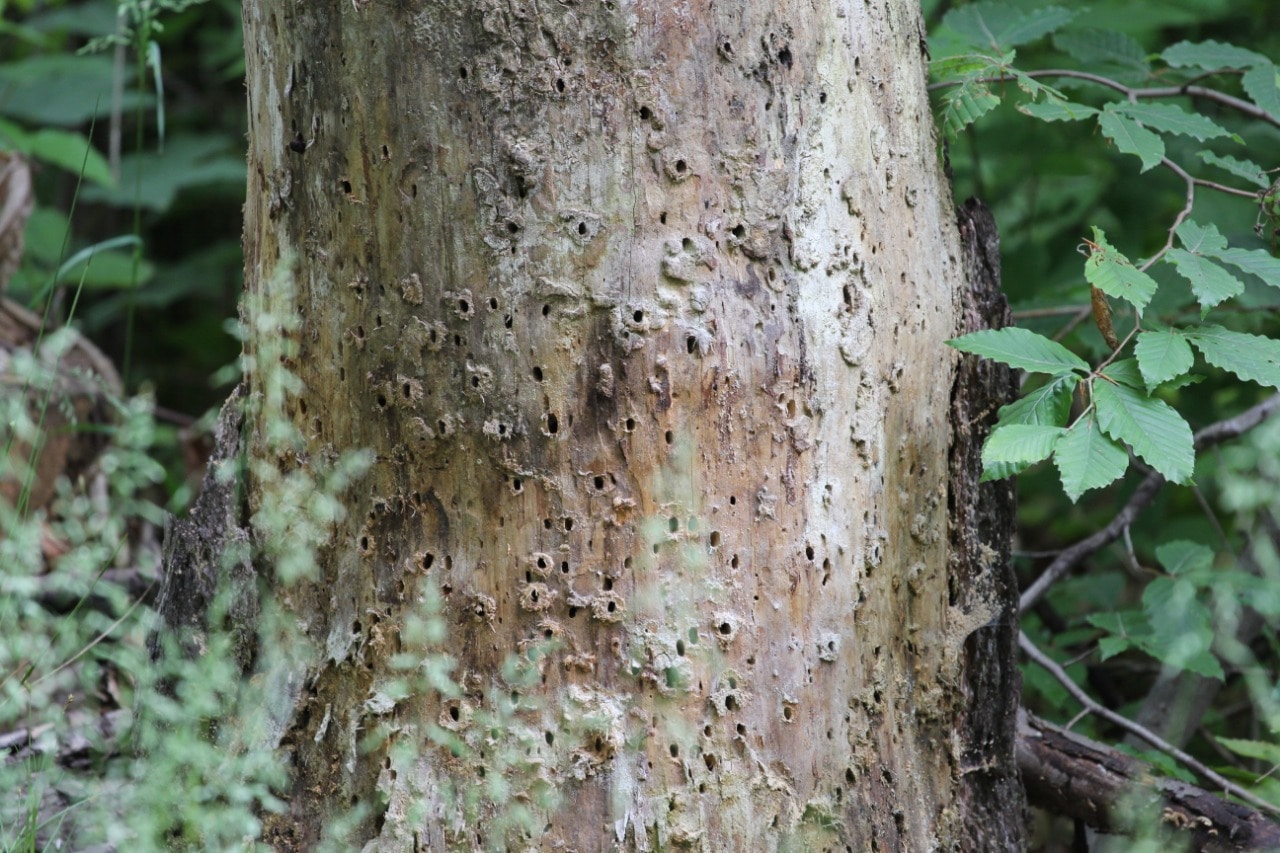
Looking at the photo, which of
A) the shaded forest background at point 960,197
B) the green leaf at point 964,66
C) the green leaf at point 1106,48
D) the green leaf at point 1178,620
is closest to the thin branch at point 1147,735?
the shaded forest background at point 960,197

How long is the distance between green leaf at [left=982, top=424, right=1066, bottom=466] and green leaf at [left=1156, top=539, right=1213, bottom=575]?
2.67ft

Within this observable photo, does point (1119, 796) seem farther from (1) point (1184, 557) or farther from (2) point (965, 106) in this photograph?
(2) point (965, 106)

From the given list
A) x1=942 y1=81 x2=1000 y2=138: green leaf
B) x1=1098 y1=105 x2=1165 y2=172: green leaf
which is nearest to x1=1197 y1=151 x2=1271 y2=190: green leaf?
x1=1098 y1=105 x2=1165 y2=172: green leaf

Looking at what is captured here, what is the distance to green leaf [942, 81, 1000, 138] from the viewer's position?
196 centimetres

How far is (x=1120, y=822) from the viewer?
204 cm

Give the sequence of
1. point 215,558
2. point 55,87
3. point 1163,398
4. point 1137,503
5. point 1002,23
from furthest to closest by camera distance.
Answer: point 55,87 < point 1163,398 < point 1137,503 < point 1002,23 < point 215,558

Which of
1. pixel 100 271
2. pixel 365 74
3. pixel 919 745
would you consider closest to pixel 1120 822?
pixel 919 745

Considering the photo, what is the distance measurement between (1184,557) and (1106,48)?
1254mm

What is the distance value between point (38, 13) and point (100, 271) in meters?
2.57

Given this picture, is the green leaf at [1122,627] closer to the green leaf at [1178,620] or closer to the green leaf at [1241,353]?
the green leaf at [1178,620]

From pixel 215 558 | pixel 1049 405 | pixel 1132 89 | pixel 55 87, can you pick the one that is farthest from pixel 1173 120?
pixel 55 87

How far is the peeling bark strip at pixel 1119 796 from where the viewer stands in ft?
6.39

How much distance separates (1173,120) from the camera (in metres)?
2.08

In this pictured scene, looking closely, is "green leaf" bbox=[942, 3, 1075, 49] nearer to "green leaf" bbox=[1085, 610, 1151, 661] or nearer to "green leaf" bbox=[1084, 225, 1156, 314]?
"green leaf" bbox=[1084, 225, 1156, 314]
